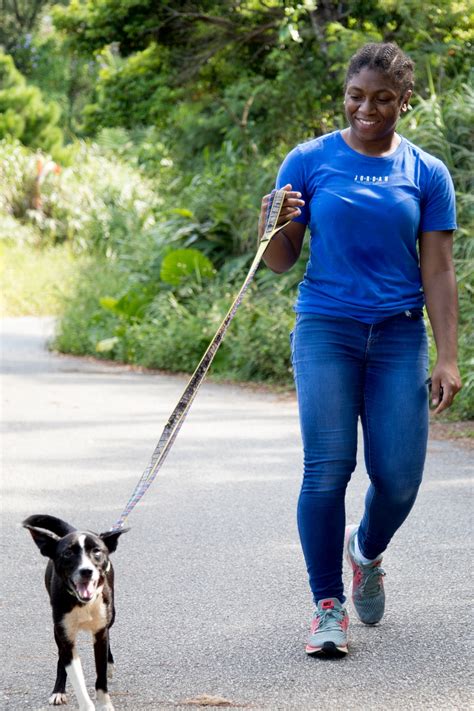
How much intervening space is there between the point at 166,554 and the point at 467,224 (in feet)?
19.7

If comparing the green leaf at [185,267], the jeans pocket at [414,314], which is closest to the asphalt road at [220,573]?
the jeans pocket at [414,314]

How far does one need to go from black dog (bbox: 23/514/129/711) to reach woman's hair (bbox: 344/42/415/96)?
5.35 ft

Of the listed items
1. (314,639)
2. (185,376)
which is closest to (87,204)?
(185,376)

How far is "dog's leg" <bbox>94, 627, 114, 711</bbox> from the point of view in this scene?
11.6 ft

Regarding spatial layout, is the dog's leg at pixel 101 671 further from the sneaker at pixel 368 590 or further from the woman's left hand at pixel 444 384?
the woman's left hand at pixel 444 384

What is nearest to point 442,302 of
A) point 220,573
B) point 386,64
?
point 386,64

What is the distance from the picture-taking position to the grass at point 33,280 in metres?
21.2

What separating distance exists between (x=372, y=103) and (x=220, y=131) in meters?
14.0

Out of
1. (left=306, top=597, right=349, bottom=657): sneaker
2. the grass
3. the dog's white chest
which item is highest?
the dog's white chest

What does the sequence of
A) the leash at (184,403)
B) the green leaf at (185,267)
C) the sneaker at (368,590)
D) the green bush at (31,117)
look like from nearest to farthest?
the leash at (184,403) < the sneaker at (368,590) < the green leaf at (185,267) < the green bush at (31,117)

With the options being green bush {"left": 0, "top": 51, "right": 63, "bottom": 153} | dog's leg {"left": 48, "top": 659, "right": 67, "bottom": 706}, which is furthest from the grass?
Result: dog's leg {"left": 48, "top": 659, "right": 67, "bottom": 706}

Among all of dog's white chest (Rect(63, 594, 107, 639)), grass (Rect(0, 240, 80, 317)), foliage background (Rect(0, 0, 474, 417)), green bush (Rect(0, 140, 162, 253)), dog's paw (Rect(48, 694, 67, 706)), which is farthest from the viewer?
green bush (Rect(0, 140, 162, 253))

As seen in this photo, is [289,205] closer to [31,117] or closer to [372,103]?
[372,103]

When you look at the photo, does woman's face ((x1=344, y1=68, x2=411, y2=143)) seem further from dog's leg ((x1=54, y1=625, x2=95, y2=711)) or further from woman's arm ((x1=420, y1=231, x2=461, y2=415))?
dog's leg ((x1=54, y1=625, x2=95, y2=711))
